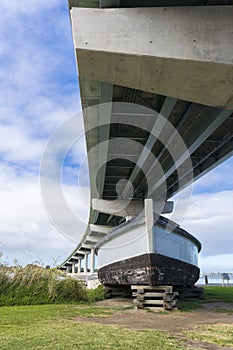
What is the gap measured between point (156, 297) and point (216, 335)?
4.32 m

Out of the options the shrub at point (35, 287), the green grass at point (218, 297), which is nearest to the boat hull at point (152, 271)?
the green grass at point (218, 297)

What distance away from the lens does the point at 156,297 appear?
9.46 metres

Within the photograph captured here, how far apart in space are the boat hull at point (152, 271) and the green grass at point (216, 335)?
10.5 feet

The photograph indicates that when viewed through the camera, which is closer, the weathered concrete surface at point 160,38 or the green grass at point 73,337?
the green grass at point 73,337

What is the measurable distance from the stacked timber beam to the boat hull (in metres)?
0.19

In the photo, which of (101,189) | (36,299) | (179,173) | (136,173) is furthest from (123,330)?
(101,189)

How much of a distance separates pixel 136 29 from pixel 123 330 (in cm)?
498

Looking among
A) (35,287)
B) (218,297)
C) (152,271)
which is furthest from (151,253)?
(218,297)

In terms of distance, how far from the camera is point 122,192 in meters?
20.6

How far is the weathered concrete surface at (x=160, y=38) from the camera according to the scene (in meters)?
5.72

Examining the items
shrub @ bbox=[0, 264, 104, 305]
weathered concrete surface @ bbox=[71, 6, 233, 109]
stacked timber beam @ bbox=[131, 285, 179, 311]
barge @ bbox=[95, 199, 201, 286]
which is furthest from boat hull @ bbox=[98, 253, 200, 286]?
weathered concrete surface @ bbox=[71, 6, 233, 109]

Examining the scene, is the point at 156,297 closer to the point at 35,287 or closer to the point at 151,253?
the point at 151,253

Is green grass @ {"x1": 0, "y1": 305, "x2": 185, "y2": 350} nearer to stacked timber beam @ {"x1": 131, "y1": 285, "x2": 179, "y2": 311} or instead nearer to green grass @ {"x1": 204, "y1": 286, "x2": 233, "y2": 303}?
stacked timber beam @ {"x1": 131, "y1": 285, "x2": 179, "y2": 311}

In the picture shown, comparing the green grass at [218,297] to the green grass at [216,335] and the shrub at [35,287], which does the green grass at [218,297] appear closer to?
the shrub at [35,287]
